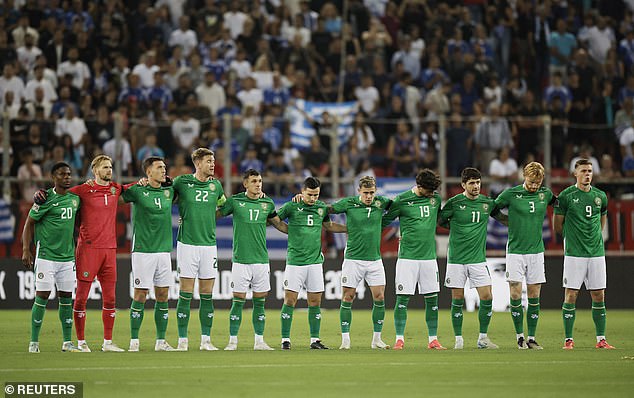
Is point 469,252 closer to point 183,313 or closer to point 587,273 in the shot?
point 587,273

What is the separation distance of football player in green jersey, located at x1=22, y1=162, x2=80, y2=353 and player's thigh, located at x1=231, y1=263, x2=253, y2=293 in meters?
2.09

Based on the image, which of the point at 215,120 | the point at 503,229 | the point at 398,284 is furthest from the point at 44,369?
A: the point at 503,229

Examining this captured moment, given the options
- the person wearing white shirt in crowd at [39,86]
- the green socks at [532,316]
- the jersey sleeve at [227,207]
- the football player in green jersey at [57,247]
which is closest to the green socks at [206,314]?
the jersey sleeve at [227,207]

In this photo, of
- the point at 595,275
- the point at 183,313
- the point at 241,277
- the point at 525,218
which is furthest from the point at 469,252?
the point at 183,313

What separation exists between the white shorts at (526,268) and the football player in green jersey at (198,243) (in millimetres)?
3906

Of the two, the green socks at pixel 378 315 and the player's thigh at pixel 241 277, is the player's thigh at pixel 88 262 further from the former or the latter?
the green socks at pixel 378 315

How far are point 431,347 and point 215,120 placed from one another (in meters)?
9.23

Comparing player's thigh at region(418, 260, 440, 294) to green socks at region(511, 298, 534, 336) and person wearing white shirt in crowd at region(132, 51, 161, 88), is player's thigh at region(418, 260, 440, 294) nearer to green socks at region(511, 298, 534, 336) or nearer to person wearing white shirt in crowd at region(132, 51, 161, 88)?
green socks at region(511, 298, 534, 336)

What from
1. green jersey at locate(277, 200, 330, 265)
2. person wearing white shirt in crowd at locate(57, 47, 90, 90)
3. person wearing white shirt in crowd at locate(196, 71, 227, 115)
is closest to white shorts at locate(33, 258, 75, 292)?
green jersey at locate(277, 200, 330, 265)

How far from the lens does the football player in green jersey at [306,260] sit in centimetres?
1550

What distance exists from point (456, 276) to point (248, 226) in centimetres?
280

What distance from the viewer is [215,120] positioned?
75.8ft

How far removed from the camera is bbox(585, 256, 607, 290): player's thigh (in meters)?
15.4

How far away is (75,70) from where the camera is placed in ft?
85.8
